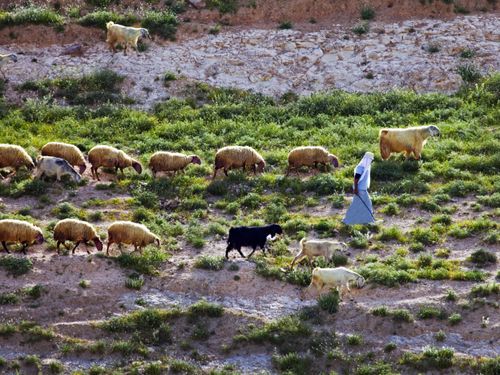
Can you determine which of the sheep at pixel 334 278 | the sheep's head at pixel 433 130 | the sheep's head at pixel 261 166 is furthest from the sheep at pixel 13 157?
the sheep's head at pixel 433 130

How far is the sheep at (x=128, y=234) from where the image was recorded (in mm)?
25141

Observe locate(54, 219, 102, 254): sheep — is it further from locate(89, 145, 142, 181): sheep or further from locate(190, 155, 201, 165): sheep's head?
locate(190, 155, 201, 165): sheep's head

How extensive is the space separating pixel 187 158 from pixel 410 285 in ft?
26.6

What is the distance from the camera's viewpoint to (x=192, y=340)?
22.6 metres

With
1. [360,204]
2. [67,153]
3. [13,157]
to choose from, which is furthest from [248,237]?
[13,157]

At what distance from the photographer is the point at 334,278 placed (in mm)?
23578

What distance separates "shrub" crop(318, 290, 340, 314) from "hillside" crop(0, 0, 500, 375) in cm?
6

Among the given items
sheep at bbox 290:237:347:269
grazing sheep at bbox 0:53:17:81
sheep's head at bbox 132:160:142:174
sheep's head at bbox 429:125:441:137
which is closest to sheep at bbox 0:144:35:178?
sheep's head at bbox 132:160:142:174

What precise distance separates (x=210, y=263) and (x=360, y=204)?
4.19 m

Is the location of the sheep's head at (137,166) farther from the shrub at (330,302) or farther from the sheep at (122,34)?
the shrub at (330,302)

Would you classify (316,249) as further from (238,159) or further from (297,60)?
(297,60)

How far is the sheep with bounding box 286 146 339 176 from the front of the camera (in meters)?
30.1

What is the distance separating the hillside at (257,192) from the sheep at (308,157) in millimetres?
278

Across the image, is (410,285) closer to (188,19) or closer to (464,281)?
(464,281)
